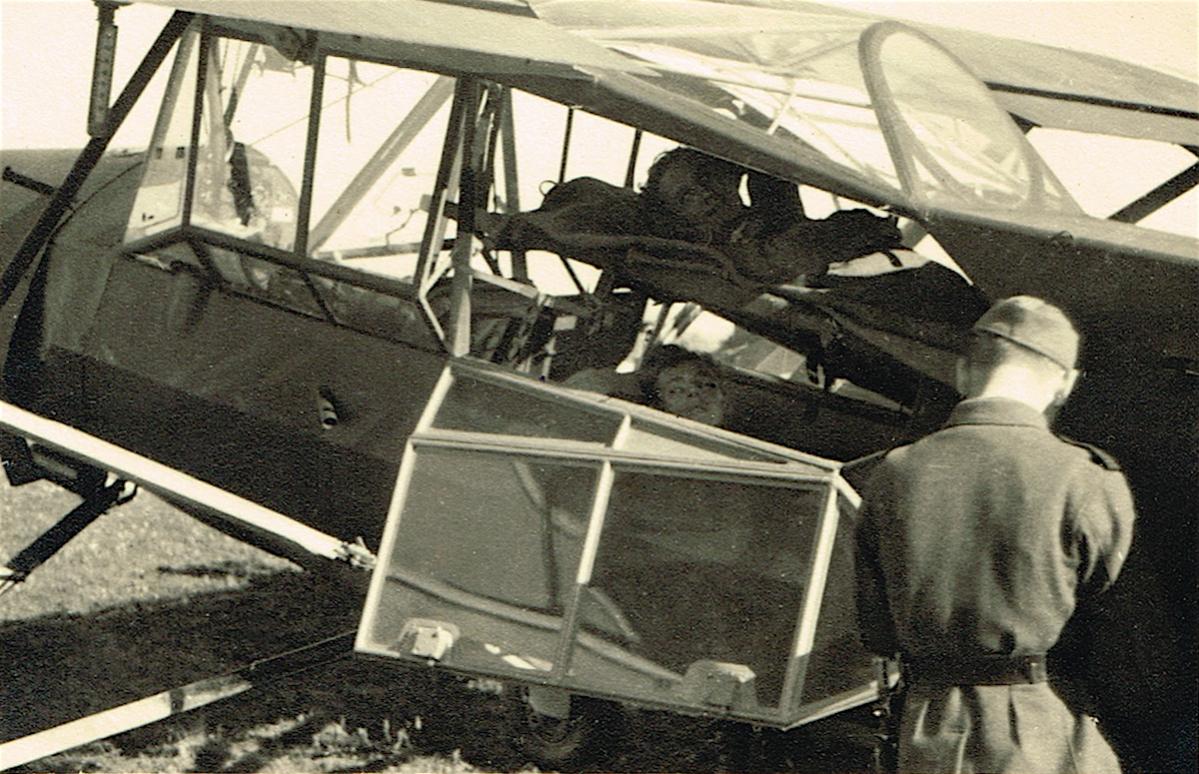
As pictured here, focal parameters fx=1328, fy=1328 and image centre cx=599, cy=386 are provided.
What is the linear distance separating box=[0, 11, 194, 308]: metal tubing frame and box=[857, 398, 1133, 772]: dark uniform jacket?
3406 mm

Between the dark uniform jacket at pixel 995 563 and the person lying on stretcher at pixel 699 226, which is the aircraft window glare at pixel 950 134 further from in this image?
the dark uniform jacket at pixel 995 563

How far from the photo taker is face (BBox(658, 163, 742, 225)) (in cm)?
436

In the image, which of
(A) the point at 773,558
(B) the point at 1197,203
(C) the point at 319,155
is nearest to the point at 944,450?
(A) the point at 773,558

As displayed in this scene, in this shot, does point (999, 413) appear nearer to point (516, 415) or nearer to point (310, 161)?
point (516, 415)

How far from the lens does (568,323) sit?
16.0ft

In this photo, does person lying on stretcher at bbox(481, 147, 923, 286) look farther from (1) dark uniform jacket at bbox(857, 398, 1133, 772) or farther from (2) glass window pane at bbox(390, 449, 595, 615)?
(1) dark uniform jacket at bbox(857, 398, 1133, 772)

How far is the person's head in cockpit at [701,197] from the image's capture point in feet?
14.3

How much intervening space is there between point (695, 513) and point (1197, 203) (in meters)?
21.3

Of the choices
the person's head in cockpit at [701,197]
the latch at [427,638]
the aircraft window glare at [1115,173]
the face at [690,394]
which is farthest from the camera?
the aircraft window glare at [1115,173]

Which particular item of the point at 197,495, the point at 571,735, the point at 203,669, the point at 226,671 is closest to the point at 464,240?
the point at 197,495

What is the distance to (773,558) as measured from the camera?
3416 mm

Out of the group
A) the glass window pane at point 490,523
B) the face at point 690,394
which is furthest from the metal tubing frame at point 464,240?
the face at point 690,394

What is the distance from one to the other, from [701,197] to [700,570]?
141cm

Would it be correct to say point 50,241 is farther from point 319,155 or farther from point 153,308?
point 319,155
